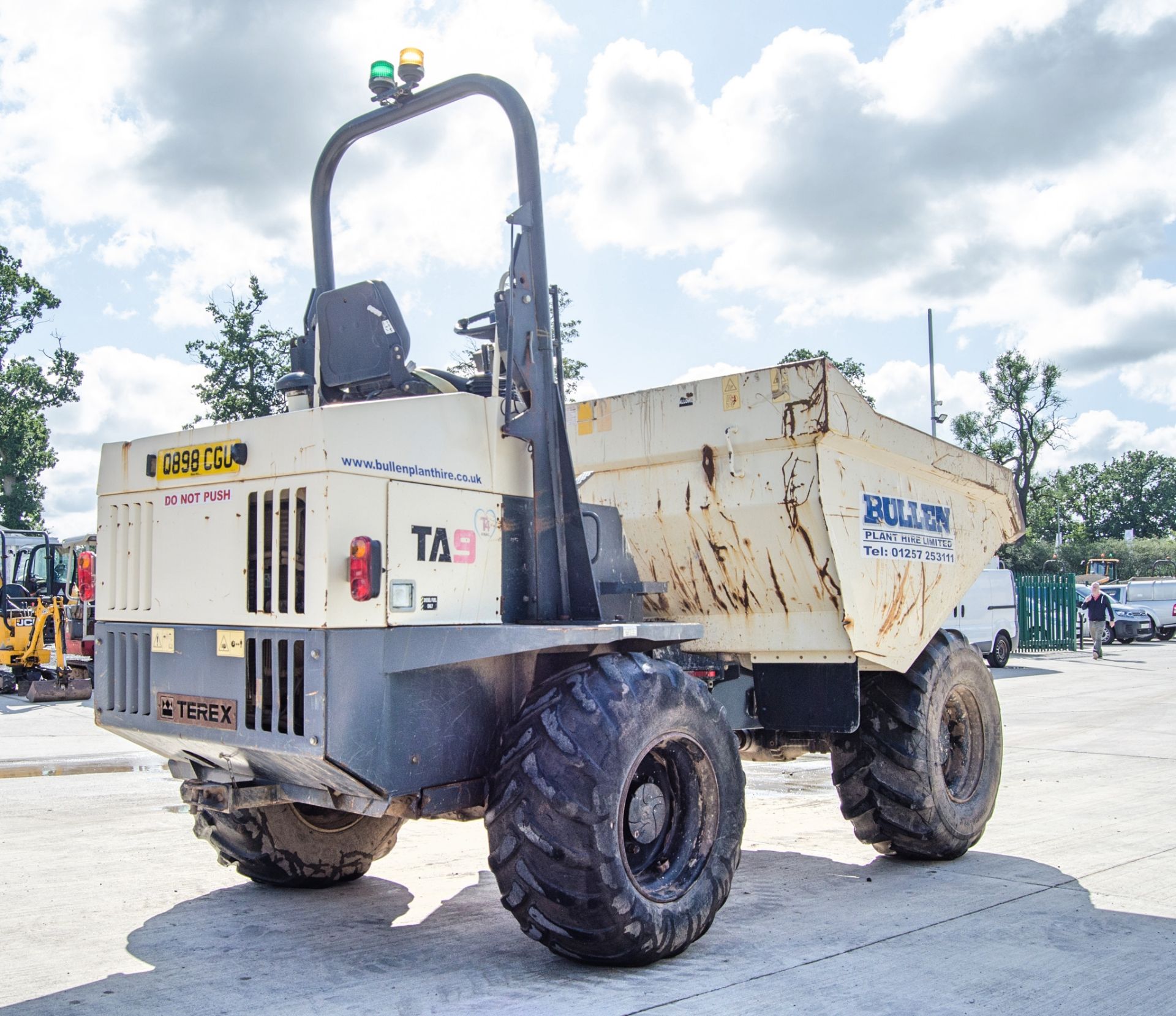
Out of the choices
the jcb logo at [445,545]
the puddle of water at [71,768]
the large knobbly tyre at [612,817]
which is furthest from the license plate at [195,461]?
the puddle of water at [71,768]

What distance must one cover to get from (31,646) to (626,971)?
16486mm

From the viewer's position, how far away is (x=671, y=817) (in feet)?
15.8

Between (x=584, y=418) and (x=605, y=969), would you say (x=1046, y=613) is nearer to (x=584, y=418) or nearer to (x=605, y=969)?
(x=584, y=418)

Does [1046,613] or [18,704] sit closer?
[18,704]

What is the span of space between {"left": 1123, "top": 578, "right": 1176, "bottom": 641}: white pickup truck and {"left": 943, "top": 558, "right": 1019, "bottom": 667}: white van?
12204 mm

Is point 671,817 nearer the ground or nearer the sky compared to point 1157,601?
nearer the ground

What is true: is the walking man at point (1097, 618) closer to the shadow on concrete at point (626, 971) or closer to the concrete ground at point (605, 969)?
the concrete ground at point (605, 969)

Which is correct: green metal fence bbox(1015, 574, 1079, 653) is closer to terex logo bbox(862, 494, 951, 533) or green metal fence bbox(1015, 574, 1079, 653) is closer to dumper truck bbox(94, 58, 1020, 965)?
terex logo bbox(862, 494, 951, 533)

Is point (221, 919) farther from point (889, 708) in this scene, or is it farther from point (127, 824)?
point (889, 708)

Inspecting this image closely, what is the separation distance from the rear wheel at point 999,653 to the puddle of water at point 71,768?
17.9 m

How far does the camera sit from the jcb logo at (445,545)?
14.0 feet

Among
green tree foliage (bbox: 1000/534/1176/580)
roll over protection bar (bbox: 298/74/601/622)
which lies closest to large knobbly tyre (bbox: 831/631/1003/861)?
roll over protection bar (bbox: 298/74/601/622)

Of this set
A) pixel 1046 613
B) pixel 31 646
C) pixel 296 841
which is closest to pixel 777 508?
pixel 296 841

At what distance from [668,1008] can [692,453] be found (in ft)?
9.71
